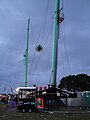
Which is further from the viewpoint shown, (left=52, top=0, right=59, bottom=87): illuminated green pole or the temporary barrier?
(left=52, top=0, right=59, bottom=87): illuminated green pole

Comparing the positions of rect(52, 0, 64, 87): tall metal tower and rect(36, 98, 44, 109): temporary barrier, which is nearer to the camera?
rect(36, 98, 44, 109): temporary barrier

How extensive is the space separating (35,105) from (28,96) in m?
1.27

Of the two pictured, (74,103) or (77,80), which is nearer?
(74,103)

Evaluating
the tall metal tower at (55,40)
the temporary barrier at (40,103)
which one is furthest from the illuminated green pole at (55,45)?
the temporary barrier at (40,103)

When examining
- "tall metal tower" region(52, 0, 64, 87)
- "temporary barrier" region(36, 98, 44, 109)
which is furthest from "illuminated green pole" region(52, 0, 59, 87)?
"temporary barrier" region(36, 98, 44, 109)

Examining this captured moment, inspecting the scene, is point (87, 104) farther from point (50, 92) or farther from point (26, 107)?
point (26, 107)

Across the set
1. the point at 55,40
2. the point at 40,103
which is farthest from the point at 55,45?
the point at 40,103

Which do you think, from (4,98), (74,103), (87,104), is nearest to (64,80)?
(4,98)

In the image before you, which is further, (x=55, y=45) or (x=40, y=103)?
(x=55, y=45)

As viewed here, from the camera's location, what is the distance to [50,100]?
32.6 meters

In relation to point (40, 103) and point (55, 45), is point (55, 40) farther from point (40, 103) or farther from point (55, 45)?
point (40, 103)

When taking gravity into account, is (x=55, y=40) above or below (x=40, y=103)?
above

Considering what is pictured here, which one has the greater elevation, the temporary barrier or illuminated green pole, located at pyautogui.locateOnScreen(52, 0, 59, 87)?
illuminated green pole, located at pyautogui.locateOnScreen(52, 0, 59, 87)

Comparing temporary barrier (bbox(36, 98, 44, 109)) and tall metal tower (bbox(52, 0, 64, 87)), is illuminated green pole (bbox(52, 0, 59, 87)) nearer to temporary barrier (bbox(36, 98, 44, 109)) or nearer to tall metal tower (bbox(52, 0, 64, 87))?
tall metal tower (bbox(52, 0, 64, 87))
